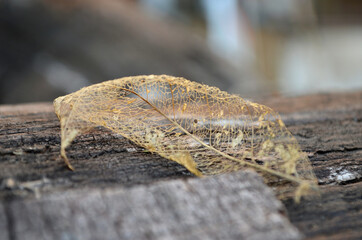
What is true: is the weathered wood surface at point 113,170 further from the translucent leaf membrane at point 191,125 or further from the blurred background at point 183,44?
the blurred background at point 183,44

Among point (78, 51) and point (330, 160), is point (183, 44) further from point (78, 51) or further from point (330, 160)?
point (330, 160)

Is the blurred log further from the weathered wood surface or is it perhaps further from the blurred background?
the weathered wood surface

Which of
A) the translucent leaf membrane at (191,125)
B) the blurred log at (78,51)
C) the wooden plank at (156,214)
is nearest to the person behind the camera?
the wooden plank at (156,214)

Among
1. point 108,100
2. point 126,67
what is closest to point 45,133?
Answer: point 108,100

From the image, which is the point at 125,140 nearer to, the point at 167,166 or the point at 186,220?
the point at 167,166

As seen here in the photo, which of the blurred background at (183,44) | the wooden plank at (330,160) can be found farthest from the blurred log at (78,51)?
the wooden plank at (330,160)

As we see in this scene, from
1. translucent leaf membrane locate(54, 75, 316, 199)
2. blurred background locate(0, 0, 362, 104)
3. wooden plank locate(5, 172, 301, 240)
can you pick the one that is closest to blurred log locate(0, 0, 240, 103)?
blurred background locate(0, 0, 362, 104)
